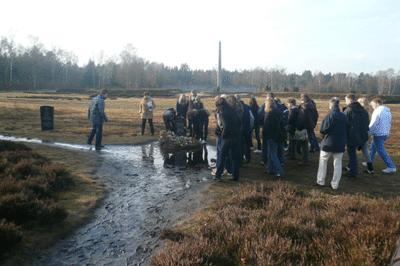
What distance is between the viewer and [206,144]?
40.8 ft

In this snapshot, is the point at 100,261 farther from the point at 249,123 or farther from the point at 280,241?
the point at 249,123

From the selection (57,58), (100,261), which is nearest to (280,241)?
(100,261)

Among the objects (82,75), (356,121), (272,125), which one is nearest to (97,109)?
(272,125)

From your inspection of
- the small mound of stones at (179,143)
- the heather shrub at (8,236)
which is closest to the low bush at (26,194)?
the heather shrub at (8,236)

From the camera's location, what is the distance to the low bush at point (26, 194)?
13.8 ft

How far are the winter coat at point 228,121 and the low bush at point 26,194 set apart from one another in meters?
3.76

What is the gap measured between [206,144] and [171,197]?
6.38 m

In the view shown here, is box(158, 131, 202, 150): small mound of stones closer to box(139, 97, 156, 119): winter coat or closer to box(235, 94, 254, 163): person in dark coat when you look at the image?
box(139, 97, 156, 119): winter coat

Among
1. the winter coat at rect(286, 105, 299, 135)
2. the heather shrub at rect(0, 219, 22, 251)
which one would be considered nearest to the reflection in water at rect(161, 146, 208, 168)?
the winter coat at rect(286, 105, 299, 135)

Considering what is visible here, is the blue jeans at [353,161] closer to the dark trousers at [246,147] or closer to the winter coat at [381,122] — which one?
the winter coat at [381,122]

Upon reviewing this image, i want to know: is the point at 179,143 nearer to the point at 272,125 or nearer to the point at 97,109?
the point at 97,109

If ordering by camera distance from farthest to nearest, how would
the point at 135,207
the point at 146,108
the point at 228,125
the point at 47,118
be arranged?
the point at 47,118 < the point at 146,108 < the point at 228,125 < the point at 135,207

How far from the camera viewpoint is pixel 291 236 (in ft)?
13.5

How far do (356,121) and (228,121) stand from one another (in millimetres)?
3312
